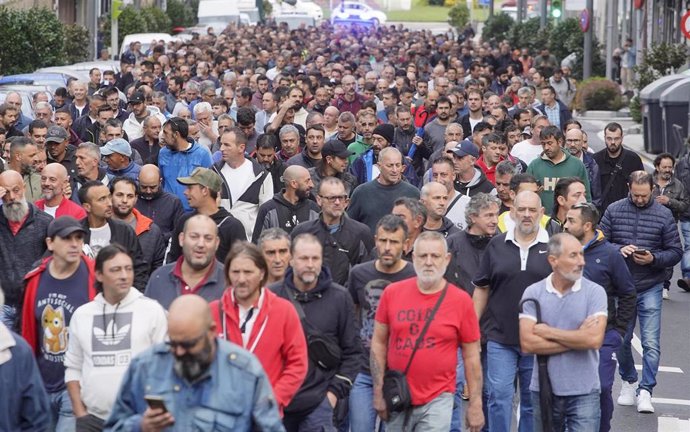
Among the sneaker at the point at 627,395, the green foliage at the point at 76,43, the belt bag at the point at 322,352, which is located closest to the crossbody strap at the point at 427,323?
the belt bag at the point at 322,352

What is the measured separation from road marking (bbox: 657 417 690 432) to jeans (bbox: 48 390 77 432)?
4828 mm

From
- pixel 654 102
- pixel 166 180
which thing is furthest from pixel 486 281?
pixel 654 102

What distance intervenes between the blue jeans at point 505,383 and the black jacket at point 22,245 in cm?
302

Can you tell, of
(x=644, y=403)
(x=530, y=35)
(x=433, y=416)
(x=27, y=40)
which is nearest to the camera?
(x=433, y=416)

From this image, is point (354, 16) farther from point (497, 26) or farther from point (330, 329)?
point (330, 329)

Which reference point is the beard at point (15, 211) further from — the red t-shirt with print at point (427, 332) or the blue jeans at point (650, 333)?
the blue jeans at point (650, 333)

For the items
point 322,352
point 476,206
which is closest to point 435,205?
point 476,206

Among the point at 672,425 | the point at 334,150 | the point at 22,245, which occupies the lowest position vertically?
the point at 672,425

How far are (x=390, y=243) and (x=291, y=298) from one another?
894 millimetres

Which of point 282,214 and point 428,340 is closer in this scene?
point 428,340

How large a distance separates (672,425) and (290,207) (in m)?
3.26

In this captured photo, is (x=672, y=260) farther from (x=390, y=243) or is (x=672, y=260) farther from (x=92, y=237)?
(x=92, y=237)

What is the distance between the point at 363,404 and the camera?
938 centimetres

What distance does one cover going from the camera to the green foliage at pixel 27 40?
37062 millimetres
